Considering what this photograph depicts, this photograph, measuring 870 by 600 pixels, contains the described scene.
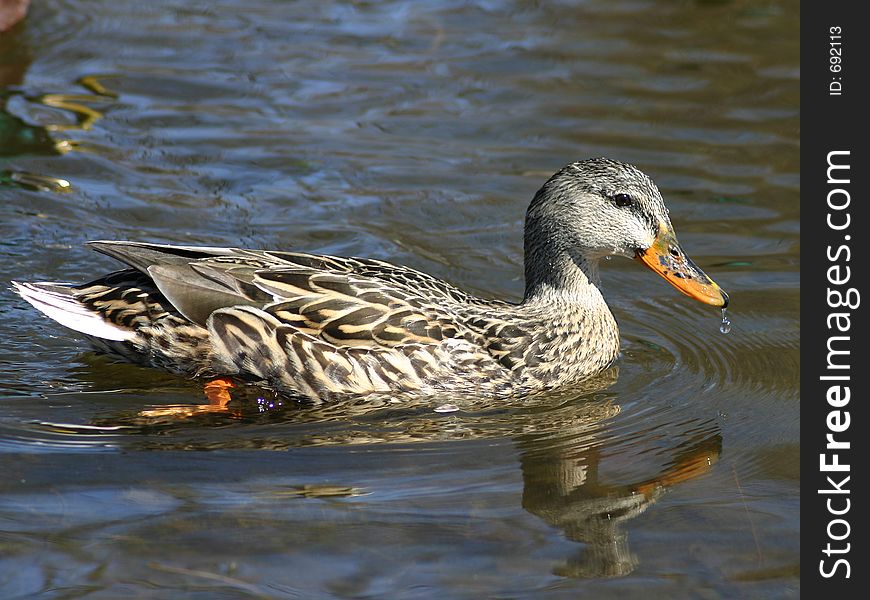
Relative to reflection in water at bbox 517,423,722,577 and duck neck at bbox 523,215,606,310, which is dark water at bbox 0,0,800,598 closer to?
reflection in water at bbox 517,423,722,577

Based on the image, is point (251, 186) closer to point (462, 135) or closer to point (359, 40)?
point (462, 135)

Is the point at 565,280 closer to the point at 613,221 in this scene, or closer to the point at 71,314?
the point at 613,221

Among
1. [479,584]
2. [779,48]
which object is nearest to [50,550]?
[479,584]

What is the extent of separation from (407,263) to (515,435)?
2.66 m

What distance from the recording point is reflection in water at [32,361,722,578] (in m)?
6.39

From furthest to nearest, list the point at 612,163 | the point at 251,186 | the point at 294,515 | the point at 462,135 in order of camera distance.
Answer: the point at 462,135 → the point at 251,186 → the point at 612,163 → the point at 294,515

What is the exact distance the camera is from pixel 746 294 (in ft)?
29.8

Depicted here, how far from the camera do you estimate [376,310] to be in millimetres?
7449

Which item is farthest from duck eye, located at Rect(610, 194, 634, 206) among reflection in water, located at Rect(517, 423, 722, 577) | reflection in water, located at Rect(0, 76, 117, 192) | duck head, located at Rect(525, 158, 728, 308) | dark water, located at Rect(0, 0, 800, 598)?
reflection in water, located at Rect(0, 76, 117, 192)

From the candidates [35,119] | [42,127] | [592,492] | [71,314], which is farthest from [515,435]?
[35,119]

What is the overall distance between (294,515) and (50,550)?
1041mm

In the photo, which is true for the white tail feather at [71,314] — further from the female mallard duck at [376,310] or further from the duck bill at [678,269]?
the duck bill at [678,269]

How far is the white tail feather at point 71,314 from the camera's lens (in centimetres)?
755

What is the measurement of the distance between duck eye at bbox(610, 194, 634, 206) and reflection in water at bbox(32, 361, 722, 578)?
1.07m
